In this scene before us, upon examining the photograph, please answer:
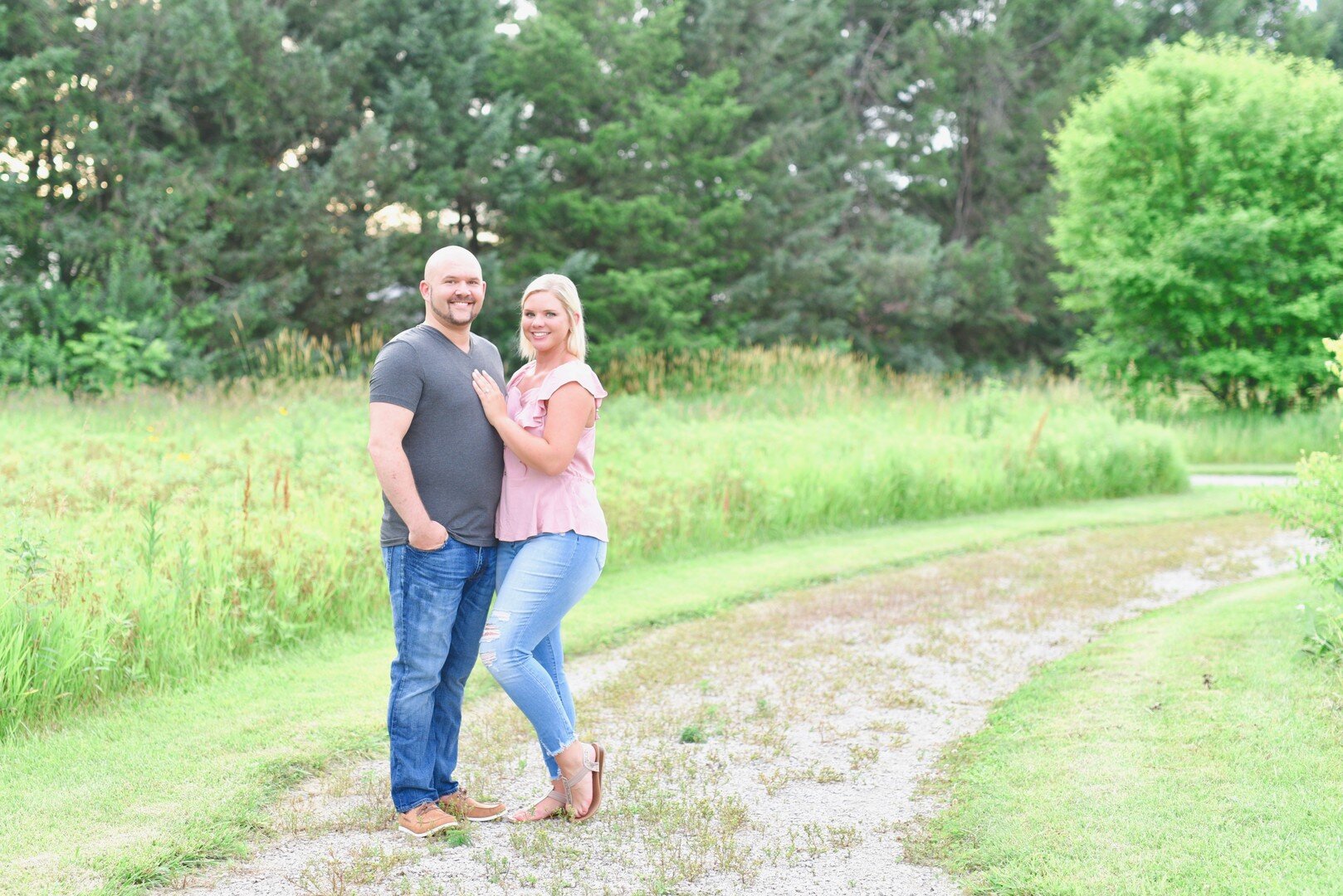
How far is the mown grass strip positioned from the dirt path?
0.19 meters

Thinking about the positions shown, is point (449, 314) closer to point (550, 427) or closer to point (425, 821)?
point (550, 427)

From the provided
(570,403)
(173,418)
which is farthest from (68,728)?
(173,418)

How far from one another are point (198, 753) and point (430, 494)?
1886 mm

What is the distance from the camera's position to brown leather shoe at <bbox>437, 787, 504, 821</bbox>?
416 cm

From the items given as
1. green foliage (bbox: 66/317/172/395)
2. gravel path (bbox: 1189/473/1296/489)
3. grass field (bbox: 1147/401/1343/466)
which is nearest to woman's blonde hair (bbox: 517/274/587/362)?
green foliage (bbox: 66/317/172/395)

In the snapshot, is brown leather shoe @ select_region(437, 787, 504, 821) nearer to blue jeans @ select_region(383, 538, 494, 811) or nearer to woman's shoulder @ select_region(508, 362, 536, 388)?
blue jeans @ select_region(383, 538, 494, 811)

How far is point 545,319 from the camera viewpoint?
154 inches

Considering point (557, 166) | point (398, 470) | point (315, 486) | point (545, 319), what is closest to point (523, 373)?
point (545, 319)

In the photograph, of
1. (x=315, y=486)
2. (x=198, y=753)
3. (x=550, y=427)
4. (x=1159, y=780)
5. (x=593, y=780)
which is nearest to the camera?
(x=550, y=427)

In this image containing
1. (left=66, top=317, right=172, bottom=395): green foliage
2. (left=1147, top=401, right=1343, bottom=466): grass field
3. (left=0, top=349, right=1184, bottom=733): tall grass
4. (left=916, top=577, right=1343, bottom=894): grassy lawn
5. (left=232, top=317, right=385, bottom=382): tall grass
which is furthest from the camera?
(left=1147, top=401, right=1343, bottom=466): grass field

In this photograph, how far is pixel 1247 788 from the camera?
4.20m

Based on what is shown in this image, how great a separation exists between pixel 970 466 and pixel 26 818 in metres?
10.8

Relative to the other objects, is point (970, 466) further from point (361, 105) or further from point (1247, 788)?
point (361, 105)

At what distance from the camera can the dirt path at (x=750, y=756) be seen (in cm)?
372
